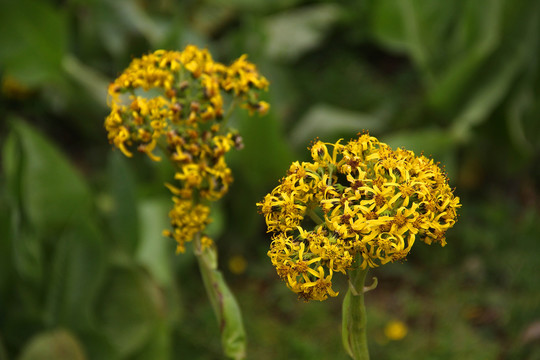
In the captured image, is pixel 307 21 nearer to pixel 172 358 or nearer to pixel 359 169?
pixel 172 358

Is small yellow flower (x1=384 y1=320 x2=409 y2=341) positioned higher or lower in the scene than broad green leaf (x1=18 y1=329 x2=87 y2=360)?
higher

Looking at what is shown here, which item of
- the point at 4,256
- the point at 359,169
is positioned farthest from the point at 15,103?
the point at 359,169

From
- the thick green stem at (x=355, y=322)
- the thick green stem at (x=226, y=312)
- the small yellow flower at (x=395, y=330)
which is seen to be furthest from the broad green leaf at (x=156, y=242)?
the thick green stem at (x=355, y=322)

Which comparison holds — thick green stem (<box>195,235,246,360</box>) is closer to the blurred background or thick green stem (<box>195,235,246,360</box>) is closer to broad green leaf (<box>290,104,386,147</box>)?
the blurred background

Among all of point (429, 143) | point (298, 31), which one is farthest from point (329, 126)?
point (298, 31)

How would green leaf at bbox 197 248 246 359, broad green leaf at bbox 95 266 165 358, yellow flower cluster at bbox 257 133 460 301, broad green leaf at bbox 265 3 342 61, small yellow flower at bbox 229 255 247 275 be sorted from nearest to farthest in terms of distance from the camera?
1. yellow flower cluster at bbox 257 133 460 301
2. green leaf at bbox 197 248 246 359
3. broad green leaf at bbox 95 266 165 358
4. small yellow flower at bbox 229 255 247 275
5. broad green leaf at bbox 265 3 342 61

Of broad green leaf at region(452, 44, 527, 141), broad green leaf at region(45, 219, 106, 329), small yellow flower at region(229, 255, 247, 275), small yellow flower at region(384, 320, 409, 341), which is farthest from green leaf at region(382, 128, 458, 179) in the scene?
broad green leaf at region(45, 219, 106, 329)
